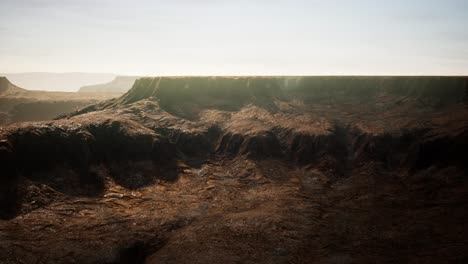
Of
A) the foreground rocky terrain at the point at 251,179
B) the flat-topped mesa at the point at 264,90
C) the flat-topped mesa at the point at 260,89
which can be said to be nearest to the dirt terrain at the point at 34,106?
the flat-topped mesa at the point at 264,90

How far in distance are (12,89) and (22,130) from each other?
3699 inches

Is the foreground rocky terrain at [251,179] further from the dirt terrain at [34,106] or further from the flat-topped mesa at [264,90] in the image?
the dirt terrain at [34,106]

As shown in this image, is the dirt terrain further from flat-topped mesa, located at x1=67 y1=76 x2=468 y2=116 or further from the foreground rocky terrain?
the foreground rocky terrain

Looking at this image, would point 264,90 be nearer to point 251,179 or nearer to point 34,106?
point 251,179

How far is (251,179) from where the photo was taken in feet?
114

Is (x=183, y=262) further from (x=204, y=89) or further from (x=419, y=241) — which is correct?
(x=204, y=89)

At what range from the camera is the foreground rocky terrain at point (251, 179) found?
69.3 feet

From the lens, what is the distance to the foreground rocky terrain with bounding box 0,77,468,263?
21.1 m

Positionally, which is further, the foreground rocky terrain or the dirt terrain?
the dirt terrain

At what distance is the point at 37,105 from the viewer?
85.6 metres

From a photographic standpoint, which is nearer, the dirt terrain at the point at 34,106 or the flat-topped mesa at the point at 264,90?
the flat-topped mesa at the point at 264,90

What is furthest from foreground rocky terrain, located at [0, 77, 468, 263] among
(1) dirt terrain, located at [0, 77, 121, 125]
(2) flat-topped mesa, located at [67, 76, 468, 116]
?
(1) dirt terrain, located at [0, 77, 121, 125]

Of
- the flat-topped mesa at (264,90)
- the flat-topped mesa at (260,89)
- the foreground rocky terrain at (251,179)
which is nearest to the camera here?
the foreground rocky terrain at (251,179)

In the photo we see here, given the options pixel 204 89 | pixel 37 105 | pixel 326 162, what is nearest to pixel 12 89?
pixel 37 105
